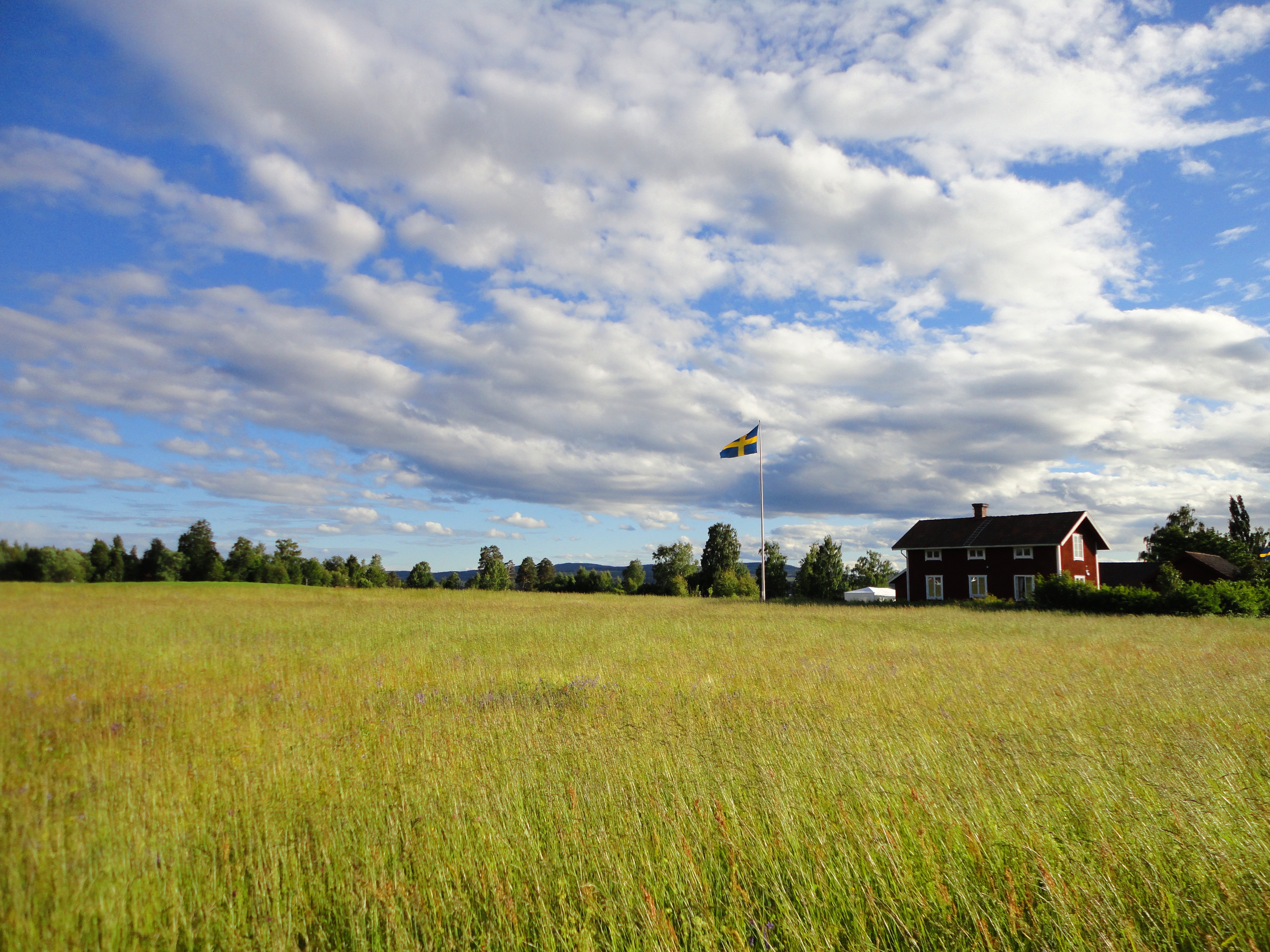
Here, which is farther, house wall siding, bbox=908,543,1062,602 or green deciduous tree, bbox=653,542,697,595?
green deciduous tree, bbox=653,542,697,595

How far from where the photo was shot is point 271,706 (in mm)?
7715

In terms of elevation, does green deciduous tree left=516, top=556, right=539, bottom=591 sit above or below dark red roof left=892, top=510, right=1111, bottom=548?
below

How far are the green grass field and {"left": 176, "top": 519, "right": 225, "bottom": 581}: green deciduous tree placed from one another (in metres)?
0.49

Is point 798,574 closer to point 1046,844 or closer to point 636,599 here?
point 636,599

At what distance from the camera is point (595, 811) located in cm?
448

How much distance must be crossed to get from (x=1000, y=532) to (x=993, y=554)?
1.64 m

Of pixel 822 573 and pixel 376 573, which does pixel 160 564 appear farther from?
pixel 376 573

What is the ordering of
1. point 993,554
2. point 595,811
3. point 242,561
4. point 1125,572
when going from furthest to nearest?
point 1125,572 < point 993,554 < point 242,561 < point 595,811

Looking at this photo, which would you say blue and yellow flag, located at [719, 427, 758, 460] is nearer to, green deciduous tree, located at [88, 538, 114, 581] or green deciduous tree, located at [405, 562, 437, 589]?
green deciduous tree, located at [88, 538, 114, 581]

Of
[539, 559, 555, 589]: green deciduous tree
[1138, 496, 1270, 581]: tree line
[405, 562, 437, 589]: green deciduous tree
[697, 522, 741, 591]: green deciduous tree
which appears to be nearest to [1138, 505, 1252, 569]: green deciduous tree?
[1138, 496, 1270, 581]: tree line

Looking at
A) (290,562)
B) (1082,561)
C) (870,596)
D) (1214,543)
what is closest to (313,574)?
(290,562)

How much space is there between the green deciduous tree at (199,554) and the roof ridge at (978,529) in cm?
4611

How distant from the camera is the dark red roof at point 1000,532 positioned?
4119cm

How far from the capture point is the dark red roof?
4119cm
